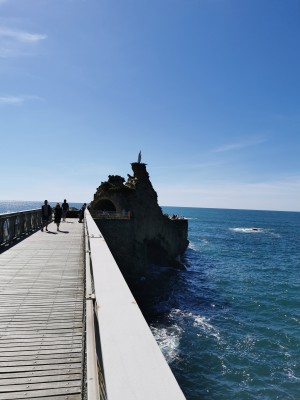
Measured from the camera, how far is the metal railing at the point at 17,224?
13.9 metres

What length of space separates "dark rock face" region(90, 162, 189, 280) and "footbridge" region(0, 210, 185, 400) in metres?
14.4

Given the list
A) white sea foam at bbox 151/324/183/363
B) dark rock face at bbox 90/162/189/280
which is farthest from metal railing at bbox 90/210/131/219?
white sea foam at bbox 151/324/183/363

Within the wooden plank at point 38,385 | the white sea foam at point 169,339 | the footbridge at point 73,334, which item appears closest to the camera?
the footbridge at point 73,334

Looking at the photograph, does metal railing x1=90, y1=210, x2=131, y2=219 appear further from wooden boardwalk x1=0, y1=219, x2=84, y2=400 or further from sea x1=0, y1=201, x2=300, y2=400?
wooden boardwalk x1=0, y1=219, x2=84, y2=400

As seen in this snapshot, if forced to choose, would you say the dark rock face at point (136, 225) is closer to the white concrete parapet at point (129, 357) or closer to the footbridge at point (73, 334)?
the footbridge at point (73, 334)

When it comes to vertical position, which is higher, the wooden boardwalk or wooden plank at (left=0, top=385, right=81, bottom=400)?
the wooden boardwalk

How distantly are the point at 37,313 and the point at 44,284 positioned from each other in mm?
1941

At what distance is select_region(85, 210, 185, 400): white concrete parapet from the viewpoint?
1.37 meters

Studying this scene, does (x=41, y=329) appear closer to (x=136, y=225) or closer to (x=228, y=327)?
(x=228, y=327)

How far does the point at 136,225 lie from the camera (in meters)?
28.6

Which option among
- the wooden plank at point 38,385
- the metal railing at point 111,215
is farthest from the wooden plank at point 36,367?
the metal railing at point 111,215

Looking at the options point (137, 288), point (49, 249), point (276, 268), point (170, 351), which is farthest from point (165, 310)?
point (276, 268)

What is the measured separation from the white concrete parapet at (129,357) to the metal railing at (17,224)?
500 inches

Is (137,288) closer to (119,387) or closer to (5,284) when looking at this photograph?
(5,284)
